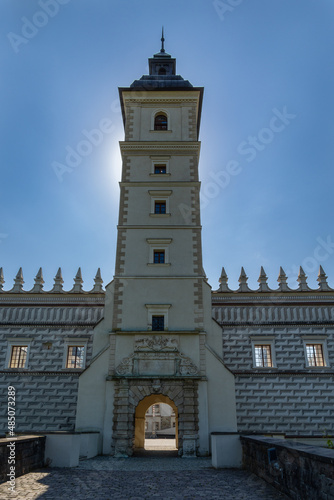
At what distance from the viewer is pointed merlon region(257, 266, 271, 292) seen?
16688mm

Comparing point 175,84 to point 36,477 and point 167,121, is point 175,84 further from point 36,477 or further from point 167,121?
point 36,477

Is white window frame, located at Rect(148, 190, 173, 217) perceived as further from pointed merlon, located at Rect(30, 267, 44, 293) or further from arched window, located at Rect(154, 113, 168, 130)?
pointed merlon, located at Rect(30, 267, 44, 293)

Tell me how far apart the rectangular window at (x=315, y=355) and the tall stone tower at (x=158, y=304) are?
410 cm

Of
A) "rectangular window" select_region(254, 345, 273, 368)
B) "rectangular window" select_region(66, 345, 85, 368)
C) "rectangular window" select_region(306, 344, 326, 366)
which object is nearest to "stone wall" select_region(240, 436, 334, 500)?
"rectangular window" select_region(254, 345, 273, 368)

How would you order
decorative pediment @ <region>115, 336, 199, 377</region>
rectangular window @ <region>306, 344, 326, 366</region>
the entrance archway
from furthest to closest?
rectangular window @ <region>306, 344, 326, 366</region> < the entrance archway < decorative pediment @ <region>115, 336, 199, 377</region>

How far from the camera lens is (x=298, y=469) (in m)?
5.38

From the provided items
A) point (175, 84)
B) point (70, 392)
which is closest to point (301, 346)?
point (70, 392)

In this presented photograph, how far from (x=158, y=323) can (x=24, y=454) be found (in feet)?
22.2

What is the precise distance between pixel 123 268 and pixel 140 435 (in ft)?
21.7

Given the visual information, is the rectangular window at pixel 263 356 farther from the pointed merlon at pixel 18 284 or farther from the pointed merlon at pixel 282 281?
the pointed merlon at pixel 18 284

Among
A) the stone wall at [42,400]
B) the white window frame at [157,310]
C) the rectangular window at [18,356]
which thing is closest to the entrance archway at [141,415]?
the stone wall at [42,400]

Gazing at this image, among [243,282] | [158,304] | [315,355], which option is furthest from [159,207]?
[315,355]

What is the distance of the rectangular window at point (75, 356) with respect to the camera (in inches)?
630

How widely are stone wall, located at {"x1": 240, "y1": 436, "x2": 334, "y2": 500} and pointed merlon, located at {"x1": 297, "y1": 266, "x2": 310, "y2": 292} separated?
9.94 metres
